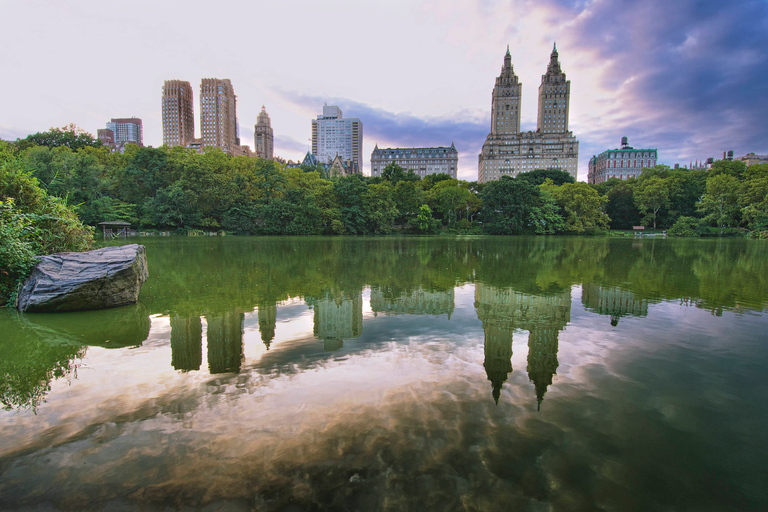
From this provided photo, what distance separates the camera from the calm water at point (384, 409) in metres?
2.43

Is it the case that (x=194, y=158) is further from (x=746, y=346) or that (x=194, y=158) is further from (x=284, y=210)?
(x=746, y=346)

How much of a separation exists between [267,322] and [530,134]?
15091cm

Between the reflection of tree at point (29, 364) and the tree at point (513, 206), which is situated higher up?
the tree at point (513, 206)

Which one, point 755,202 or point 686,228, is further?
point 686,228

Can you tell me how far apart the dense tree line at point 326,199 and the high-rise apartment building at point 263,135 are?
112 metres

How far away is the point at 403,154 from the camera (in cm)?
14938

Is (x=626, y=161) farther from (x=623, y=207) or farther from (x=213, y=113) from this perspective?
(x=213, y=113)

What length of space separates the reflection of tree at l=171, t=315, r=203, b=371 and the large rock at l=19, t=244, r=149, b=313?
1636 mm

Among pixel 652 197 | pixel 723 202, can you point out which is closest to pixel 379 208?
pixel 652 197

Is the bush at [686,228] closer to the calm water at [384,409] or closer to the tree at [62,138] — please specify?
the calm water at [384,409]

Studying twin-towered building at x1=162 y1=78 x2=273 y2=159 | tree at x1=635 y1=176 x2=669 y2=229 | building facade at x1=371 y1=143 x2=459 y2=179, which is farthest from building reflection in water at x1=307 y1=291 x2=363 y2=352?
twin-towered building at x1=162 y1=78 x2=273 y2=159

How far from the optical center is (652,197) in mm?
58344

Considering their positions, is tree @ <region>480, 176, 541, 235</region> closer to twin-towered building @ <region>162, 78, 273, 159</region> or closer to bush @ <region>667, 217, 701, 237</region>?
bush @ <region>667, 217, 701, 237</region>

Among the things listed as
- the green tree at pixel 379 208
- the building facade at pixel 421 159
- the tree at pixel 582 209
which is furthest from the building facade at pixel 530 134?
the green tree at pixel 379 208
